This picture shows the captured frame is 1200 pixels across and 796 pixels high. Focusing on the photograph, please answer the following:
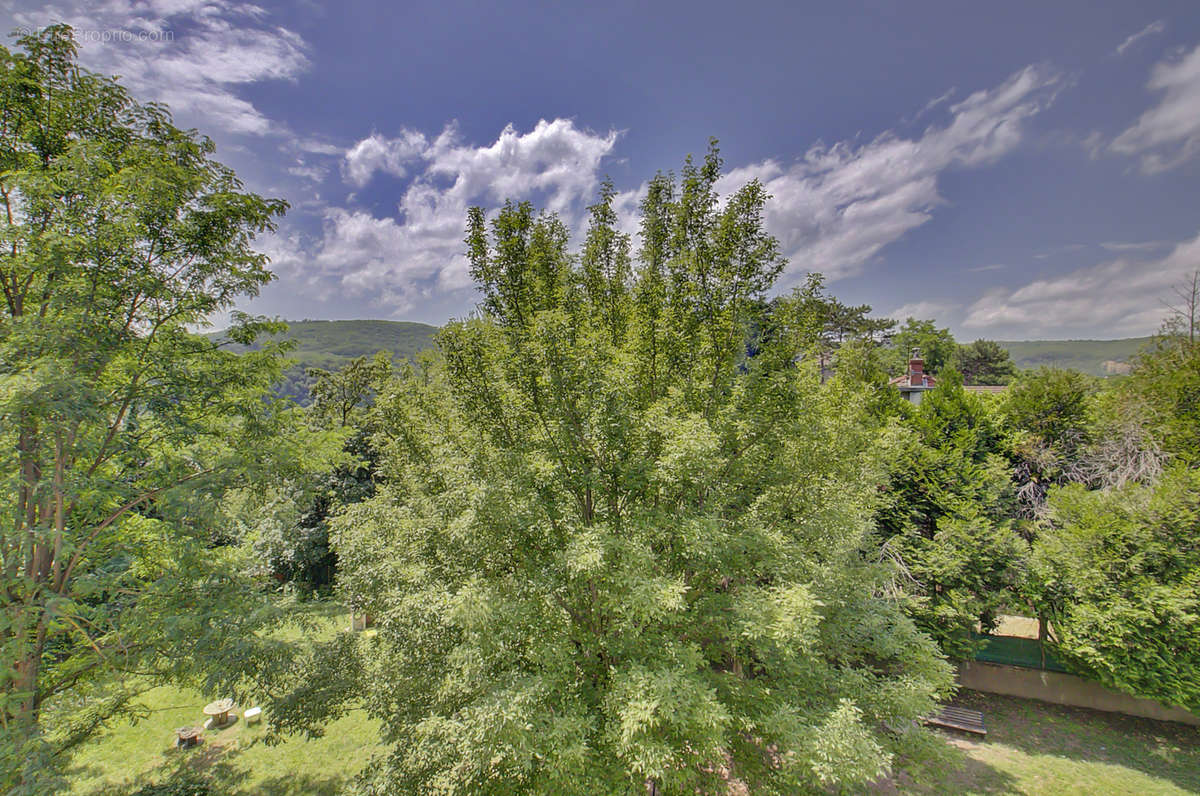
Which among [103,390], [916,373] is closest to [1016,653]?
[916,373]

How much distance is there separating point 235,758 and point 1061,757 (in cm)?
2074

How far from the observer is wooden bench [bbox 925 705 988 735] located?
11645 mm

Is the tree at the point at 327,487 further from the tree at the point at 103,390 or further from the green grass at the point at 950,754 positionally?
the tree at the point at 103,390

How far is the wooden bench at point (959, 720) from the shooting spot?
11.6 meters

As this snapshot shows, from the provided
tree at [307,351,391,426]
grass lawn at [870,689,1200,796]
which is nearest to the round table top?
tree at [307,351,391,426]

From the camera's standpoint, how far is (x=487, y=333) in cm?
792

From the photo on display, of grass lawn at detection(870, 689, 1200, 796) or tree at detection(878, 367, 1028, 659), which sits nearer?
grass lawn at detection(870, 689, 1200, 796)

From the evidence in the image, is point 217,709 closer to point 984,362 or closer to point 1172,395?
point 1172,395

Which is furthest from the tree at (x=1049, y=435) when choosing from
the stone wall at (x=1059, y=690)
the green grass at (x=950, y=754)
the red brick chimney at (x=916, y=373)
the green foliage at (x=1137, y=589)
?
the red brick chimney at (x=916, y=373)

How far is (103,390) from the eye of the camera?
699 cm

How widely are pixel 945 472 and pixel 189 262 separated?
802 inches

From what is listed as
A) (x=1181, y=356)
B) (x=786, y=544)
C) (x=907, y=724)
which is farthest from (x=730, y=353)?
(x=1181, y=356)

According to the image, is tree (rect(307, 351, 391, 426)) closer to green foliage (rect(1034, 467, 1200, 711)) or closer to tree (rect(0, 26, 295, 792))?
tree (rect(0, 26, 295, 792))

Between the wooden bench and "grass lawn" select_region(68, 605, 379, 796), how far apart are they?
14846 mm
